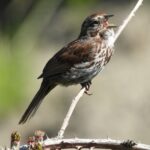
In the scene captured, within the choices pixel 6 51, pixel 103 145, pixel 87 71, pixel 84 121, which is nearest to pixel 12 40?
pixel 6 51

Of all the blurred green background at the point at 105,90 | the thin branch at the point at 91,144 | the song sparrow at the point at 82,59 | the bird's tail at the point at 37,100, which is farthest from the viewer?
the blurred green background at the point at 105,90

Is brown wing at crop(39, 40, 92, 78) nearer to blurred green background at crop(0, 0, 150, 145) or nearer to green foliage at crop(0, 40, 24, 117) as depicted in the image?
→ green foliage at crop(0, 40, 24, 117)

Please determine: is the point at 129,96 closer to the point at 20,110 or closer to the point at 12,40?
the point at 20,110

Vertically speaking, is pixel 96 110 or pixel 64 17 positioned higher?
pixel 64 17

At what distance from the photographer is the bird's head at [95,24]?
6.45 meters

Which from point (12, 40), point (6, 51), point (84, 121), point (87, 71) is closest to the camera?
point (12, 40)

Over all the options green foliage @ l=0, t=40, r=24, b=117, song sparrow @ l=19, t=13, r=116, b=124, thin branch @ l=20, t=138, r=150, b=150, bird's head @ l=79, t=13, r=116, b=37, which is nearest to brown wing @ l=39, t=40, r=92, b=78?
song sparrow @ l=19, t=13, r=116, b=124

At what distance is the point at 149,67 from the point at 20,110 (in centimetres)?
244

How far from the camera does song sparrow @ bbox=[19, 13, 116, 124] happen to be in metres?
6.60

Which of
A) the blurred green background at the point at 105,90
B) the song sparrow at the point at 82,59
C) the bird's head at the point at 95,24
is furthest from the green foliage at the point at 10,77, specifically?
the blurred green background at the point at 105,90

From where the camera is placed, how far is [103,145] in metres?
3.58

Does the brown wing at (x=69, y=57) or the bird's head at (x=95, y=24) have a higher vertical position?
the bird's head at (x=95, y=24)

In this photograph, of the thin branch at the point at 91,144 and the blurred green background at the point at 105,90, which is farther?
the blurred green background at the point at 105,90

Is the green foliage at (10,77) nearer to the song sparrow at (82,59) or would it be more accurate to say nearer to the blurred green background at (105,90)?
the song sparrow at (82,59)
